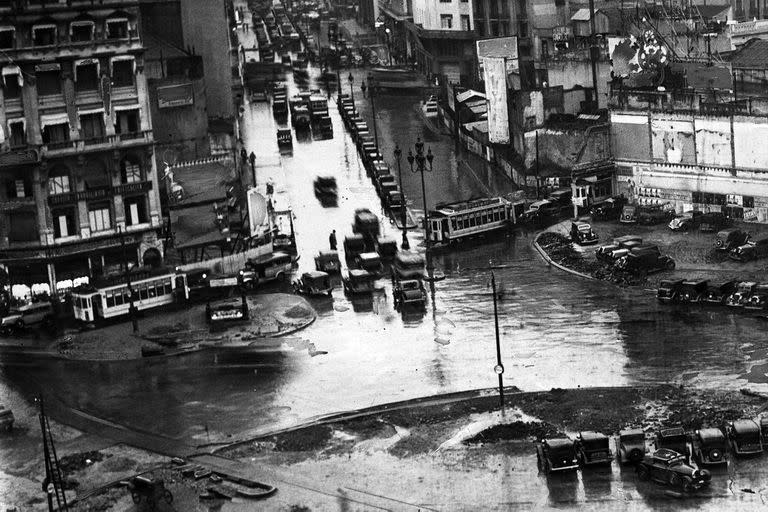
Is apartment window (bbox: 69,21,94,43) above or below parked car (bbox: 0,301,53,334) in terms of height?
above

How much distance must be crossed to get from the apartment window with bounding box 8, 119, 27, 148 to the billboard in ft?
154

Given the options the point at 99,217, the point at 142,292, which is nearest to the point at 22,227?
the point at 99,217

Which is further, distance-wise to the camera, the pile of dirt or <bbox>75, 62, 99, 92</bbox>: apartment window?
<bbox>75, 62, 99, 92</bbox>: apartment window

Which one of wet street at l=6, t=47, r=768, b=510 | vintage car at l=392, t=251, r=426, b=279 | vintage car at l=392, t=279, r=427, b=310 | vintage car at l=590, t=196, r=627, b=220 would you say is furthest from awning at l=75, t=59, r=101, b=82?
vintage car at l=590, t=196, r=627, b=220

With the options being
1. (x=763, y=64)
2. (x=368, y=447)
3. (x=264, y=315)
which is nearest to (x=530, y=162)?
(x=763, y=64)

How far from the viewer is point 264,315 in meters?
104

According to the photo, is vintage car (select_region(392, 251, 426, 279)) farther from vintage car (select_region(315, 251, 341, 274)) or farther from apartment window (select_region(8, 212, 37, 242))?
apartment window (select_region(8, 212, 37, 242))

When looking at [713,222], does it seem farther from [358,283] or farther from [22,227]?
[22,227]

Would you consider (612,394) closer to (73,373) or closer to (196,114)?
(73,373)

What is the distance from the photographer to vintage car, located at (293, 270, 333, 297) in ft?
356

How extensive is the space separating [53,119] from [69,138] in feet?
5.63

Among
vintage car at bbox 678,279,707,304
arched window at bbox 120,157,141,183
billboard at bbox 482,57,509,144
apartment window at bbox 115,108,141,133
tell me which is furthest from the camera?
billboard at bbox 482,57,509,144

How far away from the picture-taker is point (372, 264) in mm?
Answer: 112000

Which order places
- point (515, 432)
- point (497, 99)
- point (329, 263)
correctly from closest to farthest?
1. point (515, 432)
2. point (329, 263)
3. point (497, 99)
